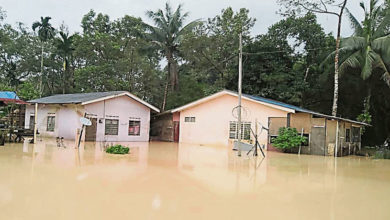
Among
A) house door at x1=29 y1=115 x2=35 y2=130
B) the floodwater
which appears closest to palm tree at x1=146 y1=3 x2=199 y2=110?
house door at x1=29 y1=115 x2=35 y2=130

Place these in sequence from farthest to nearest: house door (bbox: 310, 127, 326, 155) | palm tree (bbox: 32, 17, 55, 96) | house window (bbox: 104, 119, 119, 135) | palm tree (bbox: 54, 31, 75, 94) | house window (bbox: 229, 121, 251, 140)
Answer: palm tree (bbox: 32, 17, 55, 96) < palm tree (bbox: 54, 31, 75, 94) < house window (bbox: 104, 119, 119, 135) < house window (bbox: 229, 121, 251, 140) < house door (bbox: 310, 127, 326, 155)

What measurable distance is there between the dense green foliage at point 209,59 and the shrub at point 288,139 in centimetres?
546

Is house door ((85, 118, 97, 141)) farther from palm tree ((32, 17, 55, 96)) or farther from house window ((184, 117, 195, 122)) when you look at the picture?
palm tree ((32, 17, 55, 96))

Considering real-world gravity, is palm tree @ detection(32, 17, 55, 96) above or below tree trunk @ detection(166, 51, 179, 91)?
above

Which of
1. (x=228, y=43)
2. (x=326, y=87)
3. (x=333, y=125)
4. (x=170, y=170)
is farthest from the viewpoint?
(x=228, y=43)

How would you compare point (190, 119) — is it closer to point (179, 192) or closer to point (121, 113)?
point (121, 113)

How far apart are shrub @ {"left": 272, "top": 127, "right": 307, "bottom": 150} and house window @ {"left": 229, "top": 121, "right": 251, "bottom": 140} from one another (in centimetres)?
200

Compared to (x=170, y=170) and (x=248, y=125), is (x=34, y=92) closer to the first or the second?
(x=248, y=125)

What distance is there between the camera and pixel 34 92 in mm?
25281

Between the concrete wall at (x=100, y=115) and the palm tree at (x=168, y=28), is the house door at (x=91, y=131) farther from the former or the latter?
the palm tree at (x=168, y=28)

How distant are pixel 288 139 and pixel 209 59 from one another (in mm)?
10722

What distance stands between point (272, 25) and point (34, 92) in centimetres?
1916

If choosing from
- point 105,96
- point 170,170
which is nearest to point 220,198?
point 170,170

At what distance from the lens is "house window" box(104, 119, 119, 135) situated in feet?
60.5
